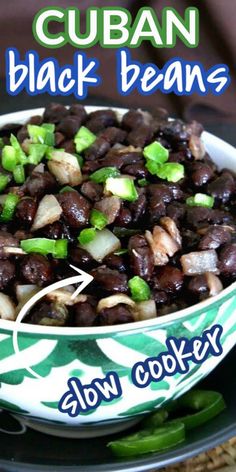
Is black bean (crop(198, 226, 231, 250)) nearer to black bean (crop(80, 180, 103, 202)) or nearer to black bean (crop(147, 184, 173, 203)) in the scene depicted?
black bean (crop(147, 184, 173, 203))

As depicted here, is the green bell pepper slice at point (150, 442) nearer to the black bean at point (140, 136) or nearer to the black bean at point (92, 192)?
the black bean at point (92, 192)

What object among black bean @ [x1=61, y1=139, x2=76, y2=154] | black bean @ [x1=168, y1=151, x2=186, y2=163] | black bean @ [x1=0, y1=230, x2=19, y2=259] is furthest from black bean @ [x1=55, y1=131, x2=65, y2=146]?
black bean @ [x1=0, y1=230, x2=19, y2=259]

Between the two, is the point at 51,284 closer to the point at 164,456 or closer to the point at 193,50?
the point at 164,456

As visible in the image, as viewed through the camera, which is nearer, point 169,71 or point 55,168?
point 55,168

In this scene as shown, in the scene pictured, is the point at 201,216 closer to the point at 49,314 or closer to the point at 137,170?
the point at 137,170

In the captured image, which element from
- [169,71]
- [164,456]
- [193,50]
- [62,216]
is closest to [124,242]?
[62,216]

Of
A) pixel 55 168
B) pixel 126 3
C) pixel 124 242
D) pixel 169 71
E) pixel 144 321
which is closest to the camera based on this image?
pixel 144 321
